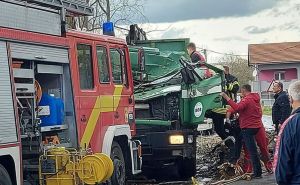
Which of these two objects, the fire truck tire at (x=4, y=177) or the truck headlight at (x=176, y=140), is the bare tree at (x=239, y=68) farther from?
the fire truck tire at (x=4, y=177)

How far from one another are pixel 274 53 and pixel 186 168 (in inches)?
2030

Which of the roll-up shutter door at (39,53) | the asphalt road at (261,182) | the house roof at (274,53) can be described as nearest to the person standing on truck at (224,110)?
the asphalt road at (261,182)

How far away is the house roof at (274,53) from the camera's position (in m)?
59.2

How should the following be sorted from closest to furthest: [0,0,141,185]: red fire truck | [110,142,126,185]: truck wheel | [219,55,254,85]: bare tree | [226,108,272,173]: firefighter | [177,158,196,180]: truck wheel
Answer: [0,0,141,185]: red fire truck → [110,142,126,185]: truck wheel → [226,108,272,173]: firefighter → [177,158,196,180]: truck wheel → [219,55,254,85]: bare tree

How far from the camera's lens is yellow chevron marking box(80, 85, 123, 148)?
856 centimetres

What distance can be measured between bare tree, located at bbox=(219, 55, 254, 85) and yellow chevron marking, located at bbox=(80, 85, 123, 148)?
64.5 meters

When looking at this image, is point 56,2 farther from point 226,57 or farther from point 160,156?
point 226,57

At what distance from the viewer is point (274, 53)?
62.1 m

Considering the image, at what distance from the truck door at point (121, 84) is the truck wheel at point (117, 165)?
1.40 ft

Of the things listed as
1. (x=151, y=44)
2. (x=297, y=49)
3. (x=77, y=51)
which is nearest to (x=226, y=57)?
(x=297, y=49)

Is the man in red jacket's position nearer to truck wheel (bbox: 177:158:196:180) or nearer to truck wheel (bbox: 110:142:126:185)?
truck wheel (bbox: 177:158:196:180)

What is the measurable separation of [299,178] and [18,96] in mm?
3766

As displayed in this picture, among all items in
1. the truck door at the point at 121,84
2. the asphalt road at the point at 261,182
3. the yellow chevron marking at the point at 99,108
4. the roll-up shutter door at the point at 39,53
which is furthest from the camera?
the asphalt road at the point at 261,182

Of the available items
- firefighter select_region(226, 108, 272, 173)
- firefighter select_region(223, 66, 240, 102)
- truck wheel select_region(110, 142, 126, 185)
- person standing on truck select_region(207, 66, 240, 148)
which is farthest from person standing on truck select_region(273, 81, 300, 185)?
firefighter select_region(223, 66, 240, 102)
